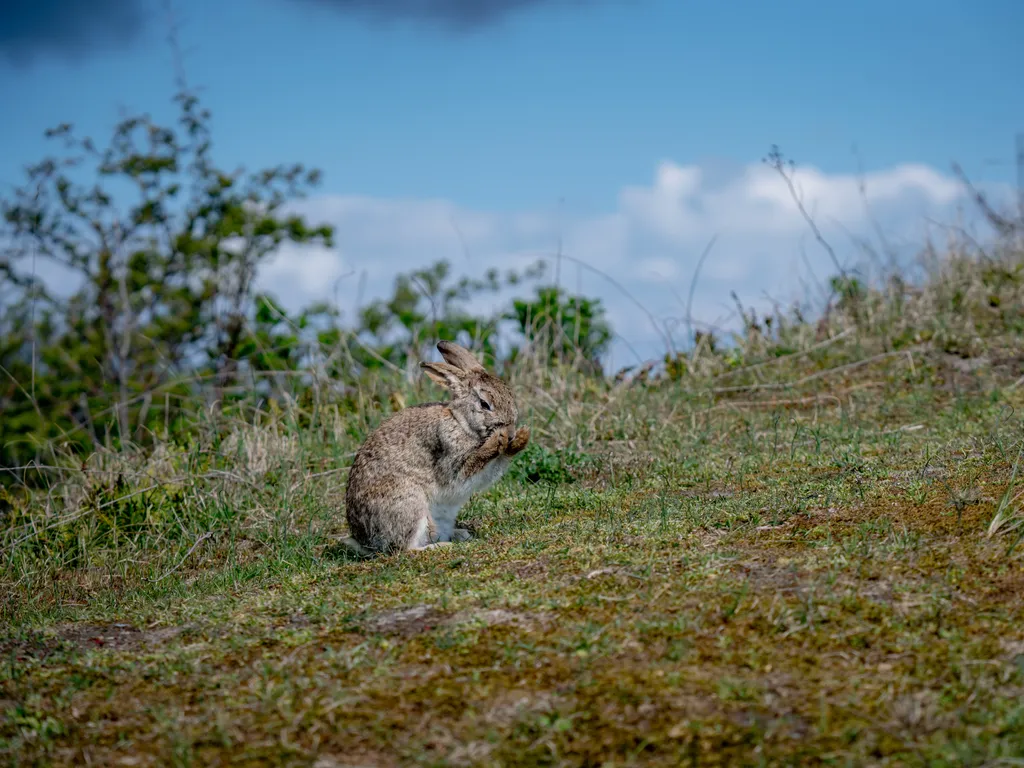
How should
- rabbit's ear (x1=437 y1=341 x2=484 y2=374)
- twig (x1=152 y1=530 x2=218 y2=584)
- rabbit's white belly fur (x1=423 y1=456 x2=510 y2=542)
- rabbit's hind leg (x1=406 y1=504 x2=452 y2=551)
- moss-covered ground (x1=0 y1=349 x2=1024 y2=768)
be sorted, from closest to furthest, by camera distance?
1. moss-covered ground (x1=0 y1=349 x2=1024 y2=768)
2. rabbit's hind leg (x1=406 y1=504 x2=452 y2=551)
3. rabbit's white belly fur (x1=423 y1=456 x2=510 y2=542)
4. twig (x1=152 y1=530 x2=218 y2=584)
5. rabbit's ear (x1=437 y1=341 x2=484 y2=374)

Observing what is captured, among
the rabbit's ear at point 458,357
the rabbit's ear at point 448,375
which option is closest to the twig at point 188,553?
the rabbit's ear at point 448,375

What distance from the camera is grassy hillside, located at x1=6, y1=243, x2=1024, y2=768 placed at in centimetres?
353

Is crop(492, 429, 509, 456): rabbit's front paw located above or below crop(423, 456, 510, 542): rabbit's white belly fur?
above

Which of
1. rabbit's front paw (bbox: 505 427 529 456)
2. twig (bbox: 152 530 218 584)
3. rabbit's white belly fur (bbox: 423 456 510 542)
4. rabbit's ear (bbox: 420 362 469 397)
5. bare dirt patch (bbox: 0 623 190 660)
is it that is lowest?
bare dirt patch (bbox: 0 623 190 660)

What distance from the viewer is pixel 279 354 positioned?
13.6m

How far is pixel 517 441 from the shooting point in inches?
258

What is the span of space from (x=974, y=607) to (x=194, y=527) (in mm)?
5584

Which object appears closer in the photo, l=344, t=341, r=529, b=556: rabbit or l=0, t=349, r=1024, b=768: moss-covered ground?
l=0, t=349, r=1024, b=768: moss-covered ground

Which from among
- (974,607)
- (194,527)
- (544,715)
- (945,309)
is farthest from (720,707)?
(945,309)

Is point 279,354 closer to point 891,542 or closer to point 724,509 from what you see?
point 724,509

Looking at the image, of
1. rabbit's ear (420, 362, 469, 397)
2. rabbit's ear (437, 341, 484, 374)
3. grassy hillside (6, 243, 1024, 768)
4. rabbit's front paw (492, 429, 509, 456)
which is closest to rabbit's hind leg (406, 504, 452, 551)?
grassy hillside (6, 243, 1024, 768)

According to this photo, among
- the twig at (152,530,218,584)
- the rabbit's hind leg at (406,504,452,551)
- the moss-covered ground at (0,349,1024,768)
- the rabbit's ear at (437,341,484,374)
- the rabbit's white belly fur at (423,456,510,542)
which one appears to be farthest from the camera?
the rabbit's ear at (437,341,484,374)

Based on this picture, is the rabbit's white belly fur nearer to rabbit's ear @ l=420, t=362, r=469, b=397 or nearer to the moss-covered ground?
the moss-covered ground

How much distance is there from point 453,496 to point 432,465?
224 mm
